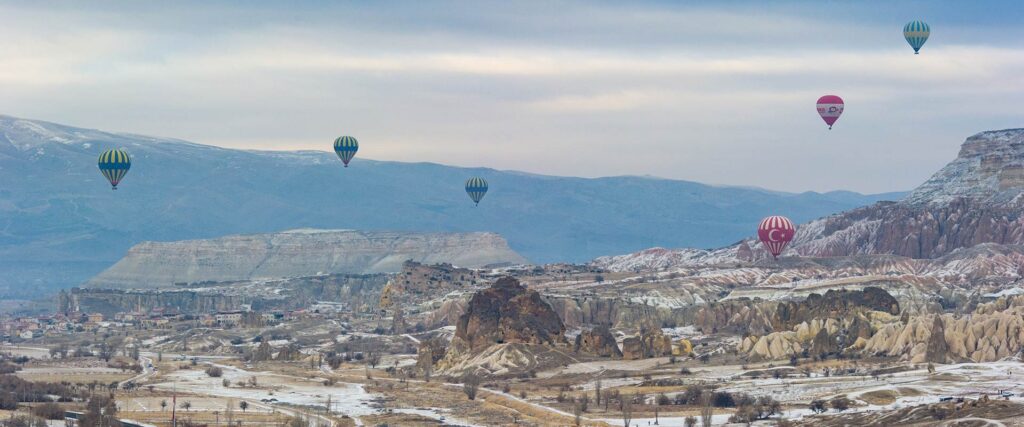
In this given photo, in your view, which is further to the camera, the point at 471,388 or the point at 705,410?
the point at 471,388

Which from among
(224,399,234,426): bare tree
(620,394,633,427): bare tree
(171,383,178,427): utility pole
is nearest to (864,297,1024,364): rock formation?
(620,394,633,427): bare tree

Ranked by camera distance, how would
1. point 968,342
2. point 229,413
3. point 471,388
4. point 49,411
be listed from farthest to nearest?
point 968,342
point 471,388
point 229,413
point 49,411

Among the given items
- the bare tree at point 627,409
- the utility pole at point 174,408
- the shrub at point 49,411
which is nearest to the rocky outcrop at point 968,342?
the bare tree at point 627,409

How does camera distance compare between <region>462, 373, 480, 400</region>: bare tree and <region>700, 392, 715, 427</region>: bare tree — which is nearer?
<region>700, 392, 715, 427</region>: bare tree

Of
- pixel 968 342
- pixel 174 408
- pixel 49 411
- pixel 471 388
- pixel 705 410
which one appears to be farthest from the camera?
pixel 968 342

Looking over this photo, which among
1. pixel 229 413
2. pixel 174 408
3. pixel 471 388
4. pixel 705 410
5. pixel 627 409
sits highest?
pixel 471 388

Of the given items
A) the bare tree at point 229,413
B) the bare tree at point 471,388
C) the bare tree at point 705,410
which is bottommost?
the bare tree at point 229,413

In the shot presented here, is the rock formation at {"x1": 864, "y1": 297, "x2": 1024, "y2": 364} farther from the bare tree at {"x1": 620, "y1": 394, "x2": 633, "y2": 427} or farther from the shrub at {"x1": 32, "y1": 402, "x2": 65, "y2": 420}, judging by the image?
the shrub at {"x1": 32, "y1": 402, "x2": 65, "y2": 420}

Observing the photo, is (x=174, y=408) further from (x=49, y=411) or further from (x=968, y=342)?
(x=968, y=342)

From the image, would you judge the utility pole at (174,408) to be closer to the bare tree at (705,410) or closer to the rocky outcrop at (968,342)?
the bare tree at (705,410)

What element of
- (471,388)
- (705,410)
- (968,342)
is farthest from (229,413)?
(968,342)

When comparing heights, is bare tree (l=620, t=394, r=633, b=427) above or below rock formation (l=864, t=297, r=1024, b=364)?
below

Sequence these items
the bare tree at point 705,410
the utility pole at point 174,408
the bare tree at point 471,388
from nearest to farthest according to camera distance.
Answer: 1. the bare tree at point 705,410
2. the utility pole at point 174,408
3. the bare tree at point 471,388
